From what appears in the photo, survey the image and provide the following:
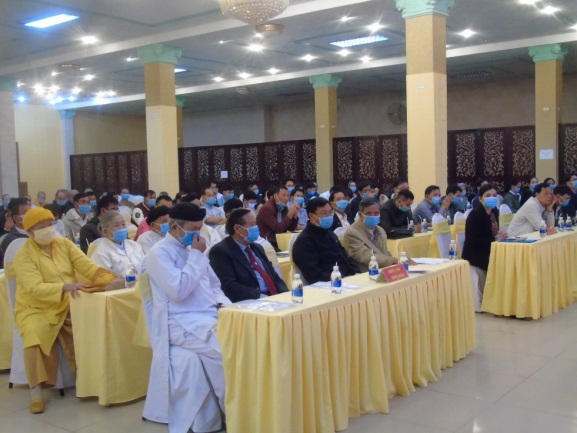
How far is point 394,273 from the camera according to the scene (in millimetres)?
4340

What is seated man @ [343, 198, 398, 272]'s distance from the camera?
214 inches

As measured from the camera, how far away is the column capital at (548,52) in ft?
44.3

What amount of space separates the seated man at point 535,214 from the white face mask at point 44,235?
17.9 feet

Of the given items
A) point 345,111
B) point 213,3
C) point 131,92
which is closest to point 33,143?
point 131,92

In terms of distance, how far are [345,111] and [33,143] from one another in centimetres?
1105

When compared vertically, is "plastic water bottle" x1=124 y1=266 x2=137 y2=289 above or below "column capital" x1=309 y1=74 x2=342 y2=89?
below

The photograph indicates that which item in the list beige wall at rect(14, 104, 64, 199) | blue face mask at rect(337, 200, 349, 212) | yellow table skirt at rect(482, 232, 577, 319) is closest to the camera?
yellow table skirt at rect(482, 232, 577, 319)

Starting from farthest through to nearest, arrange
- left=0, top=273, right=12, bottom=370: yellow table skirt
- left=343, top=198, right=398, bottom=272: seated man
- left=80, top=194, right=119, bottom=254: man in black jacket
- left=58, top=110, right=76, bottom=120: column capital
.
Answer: left=58, top=110, right=76, bottom=120: column capital < left=80, top=194, right=119, bottom=254: man in black jacket < left=343, top=198, right=398, bottom=272: seated man < left=0, top=273, right=12, bottom=370: yellow table skirt

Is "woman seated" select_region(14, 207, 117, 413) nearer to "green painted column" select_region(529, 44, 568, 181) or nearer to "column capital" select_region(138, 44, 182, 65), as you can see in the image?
"column capital" select_region(138, 44, 182, 65)

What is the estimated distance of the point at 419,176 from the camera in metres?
9.82

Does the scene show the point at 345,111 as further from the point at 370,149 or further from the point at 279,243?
the point at 279,243

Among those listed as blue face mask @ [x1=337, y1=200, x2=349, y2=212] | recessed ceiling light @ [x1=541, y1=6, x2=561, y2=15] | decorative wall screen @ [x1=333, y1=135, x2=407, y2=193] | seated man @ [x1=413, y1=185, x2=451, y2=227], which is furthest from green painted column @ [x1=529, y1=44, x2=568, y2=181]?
blue face mask @ [x1=337, y1=200, x2=349, y2=212]

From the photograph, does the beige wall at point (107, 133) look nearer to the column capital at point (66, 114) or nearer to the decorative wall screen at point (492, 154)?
the column capital at point (66, 114)

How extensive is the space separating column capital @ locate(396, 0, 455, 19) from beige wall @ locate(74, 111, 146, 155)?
650 inches
